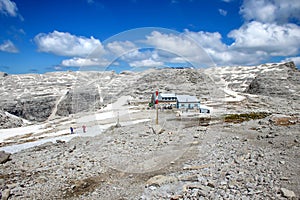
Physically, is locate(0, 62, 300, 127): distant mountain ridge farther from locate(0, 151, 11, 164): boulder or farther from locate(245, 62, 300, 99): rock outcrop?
locate(0, 151, 11, 164): boulder

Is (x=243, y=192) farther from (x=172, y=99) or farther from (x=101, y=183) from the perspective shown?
(x=172, y=99)

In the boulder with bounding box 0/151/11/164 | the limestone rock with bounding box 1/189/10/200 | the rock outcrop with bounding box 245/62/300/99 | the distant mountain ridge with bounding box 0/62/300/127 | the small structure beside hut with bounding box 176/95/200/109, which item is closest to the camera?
the limestone rock with bounding box 1/189/10/200

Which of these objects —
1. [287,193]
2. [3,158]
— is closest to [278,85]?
[287,193]

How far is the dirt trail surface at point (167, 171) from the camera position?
32.2 ft

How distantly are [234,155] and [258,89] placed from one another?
104 meters

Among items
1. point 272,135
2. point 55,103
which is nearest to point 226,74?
point 55,103

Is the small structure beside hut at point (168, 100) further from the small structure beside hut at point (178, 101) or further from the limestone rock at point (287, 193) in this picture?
the limestone rock at point (287, 193)

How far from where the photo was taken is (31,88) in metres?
146

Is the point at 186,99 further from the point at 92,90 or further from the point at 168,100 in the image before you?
the point at 92,90

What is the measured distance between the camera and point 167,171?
1306cm

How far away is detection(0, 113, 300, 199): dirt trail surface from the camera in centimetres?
982

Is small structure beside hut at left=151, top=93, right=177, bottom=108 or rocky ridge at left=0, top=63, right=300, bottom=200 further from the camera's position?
small structure beside hut at left=151, top=93, right=177, bottom=108

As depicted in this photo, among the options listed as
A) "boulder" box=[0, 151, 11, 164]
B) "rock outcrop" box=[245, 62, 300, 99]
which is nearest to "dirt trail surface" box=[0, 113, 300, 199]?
"boulder" box=[0, 151, 11, 164]

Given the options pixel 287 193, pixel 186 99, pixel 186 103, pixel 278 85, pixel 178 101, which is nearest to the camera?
pixel 287 193
